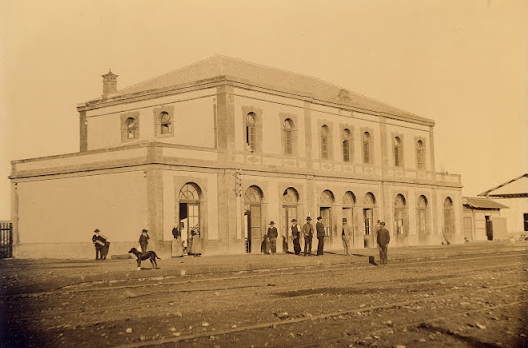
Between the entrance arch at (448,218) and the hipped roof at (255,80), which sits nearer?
the hipped roof at (255,80)

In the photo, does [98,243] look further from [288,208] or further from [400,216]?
[400,216]

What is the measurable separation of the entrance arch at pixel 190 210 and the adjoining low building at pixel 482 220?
27612mm

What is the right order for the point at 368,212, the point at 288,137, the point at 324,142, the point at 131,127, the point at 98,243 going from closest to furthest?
Answer: the point at 98,243, the point at 288,137, the point at 131,127, the point at 324,142, the point at 368,212

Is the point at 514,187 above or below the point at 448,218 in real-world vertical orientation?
above

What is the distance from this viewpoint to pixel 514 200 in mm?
58562

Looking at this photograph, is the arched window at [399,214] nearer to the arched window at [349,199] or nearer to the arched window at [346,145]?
the arched window at [349,199]

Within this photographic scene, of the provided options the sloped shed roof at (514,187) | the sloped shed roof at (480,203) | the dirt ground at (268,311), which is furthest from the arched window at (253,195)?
the sloped shed roof at (514,187)

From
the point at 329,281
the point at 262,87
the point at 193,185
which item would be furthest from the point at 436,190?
the point at 329,281

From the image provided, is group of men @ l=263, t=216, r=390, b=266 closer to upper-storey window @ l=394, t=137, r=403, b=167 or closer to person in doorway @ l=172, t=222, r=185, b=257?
person in doorway @ l=172, t=222, r=185, b=257

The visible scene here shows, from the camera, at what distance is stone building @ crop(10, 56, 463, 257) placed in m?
29.2

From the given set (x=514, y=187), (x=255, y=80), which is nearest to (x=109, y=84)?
(x=255, y=80)

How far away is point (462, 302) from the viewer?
12617 millimetres

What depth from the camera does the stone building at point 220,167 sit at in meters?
29.2

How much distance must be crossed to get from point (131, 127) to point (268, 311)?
84.1ft
